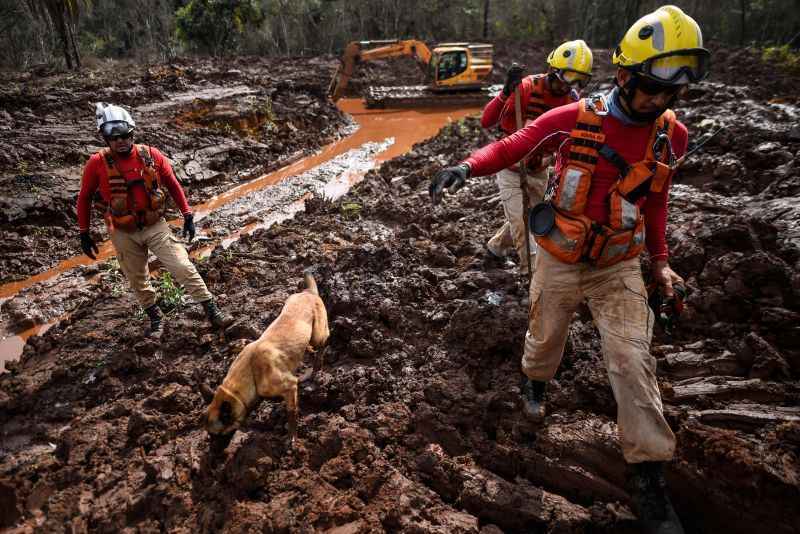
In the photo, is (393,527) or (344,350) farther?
(344,350)

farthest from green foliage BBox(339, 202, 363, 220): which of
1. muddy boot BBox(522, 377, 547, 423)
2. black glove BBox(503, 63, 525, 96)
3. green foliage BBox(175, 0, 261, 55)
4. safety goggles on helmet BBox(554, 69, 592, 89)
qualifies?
green foliage BBox(175, 0, 261, 55)

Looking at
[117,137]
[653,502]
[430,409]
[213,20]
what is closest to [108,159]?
[117,137]

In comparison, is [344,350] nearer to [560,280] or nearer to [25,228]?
[560,280]

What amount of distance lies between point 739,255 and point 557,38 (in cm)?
3058

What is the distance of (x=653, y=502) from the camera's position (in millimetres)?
2234

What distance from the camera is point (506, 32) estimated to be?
99.9 ft

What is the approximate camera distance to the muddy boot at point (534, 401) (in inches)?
115

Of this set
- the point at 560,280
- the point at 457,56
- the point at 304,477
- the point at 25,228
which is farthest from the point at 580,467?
the point at 457,56

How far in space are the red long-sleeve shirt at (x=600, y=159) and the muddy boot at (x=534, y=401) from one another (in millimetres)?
1177

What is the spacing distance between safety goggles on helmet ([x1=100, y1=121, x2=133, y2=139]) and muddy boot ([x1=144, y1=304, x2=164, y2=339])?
181 centimetres

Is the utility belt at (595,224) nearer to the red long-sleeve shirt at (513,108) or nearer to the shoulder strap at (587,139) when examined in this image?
the shoulder strap at (587,139)

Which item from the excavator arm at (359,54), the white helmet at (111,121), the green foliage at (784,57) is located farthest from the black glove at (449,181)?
the green foliage at (784,57)

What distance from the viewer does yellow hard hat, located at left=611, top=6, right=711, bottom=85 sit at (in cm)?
209

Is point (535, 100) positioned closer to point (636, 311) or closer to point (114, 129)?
point (636, 311)
